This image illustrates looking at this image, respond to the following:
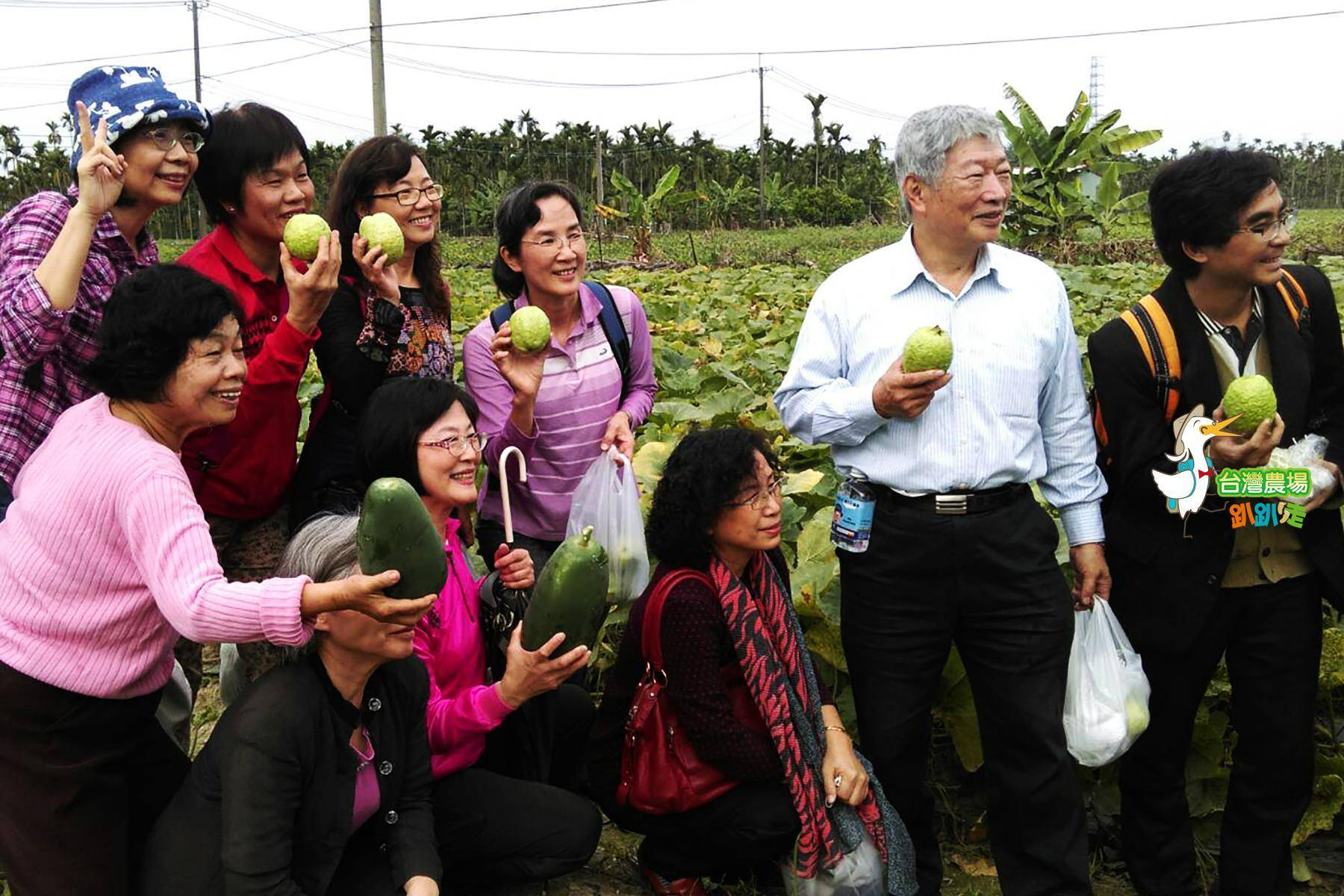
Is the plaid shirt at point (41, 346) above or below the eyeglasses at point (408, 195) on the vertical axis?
below

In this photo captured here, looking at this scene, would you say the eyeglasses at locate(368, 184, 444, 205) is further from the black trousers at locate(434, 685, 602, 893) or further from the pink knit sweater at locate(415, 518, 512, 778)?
the black trousers at locate(434, 685, 602, 893)

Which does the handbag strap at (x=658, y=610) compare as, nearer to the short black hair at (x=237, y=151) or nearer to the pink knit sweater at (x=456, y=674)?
the pink knit sweater at (x=456, y=674)

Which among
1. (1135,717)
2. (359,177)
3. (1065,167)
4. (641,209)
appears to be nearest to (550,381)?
(359,177)

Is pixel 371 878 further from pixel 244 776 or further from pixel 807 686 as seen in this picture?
pixel 807 686

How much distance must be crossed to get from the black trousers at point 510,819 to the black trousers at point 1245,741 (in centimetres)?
147

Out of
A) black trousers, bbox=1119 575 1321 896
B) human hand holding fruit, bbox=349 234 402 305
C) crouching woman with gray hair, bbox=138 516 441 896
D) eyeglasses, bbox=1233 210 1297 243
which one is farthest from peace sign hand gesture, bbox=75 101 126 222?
black trousers, bbox=1119 575 1321 896

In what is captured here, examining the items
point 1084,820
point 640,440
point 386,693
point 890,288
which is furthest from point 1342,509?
point 386,693

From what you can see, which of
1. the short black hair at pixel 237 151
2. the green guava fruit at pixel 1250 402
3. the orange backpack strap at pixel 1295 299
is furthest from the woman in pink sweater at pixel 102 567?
the orange backpack strap at pixel 1295 299

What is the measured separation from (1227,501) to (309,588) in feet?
6.87

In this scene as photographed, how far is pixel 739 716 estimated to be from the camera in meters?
3.09

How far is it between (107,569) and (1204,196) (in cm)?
252

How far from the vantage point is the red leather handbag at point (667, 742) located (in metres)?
3.07

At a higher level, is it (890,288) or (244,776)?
(890,288)

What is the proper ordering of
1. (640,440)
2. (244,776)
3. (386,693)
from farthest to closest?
(640,440) < (386,693) < (244,776)
